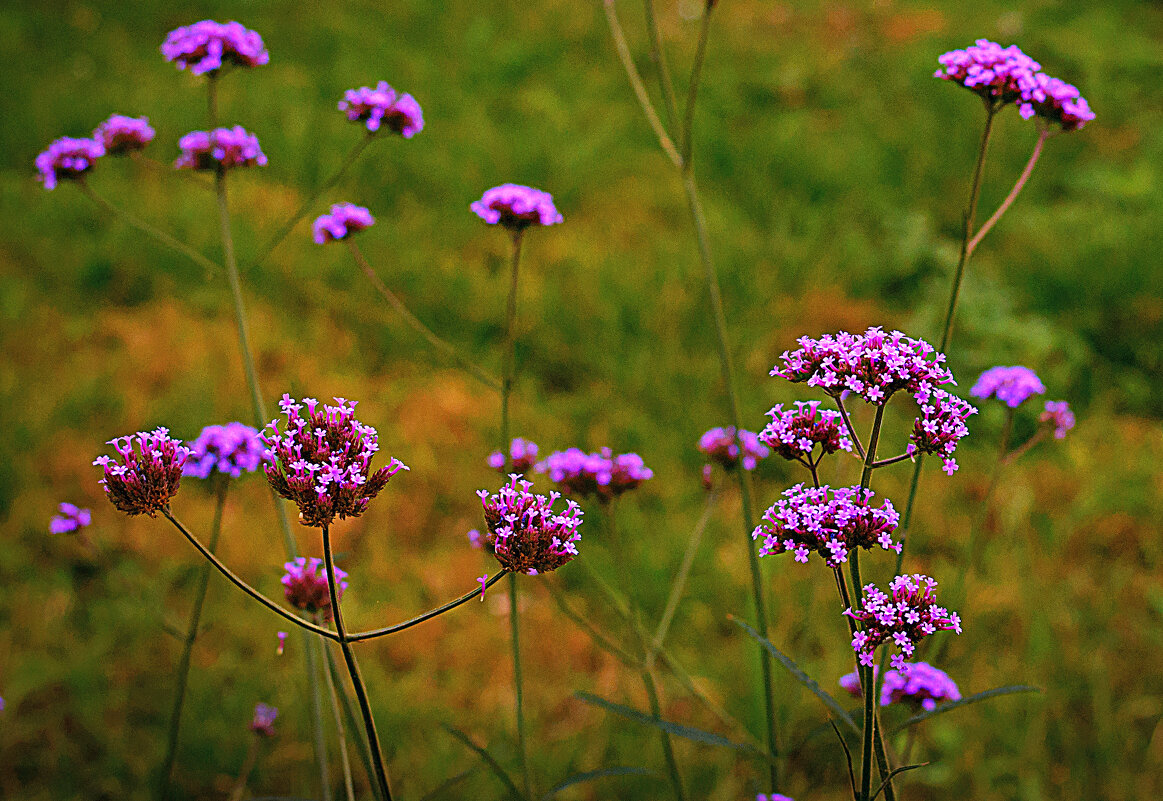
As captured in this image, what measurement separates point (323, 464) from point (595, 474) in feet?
2.64

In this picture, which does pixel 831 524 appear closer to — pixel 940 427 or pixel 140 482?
pixel 940 427

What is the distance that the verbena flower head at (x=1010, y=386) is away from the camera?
5.26 feet

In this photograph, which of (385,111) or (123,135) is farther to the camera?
(123,135)

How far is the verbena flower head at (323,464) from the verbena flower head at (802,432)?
0.39m

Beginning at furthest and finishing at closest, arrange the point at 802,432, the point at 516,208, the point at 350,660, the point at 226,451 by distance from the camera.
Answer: the point at 516,208 < the point at 226,451 < the point at 802,432 < the point at 350,660

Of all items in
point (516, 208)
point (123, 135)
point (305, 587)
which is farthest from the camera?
point (123, 135)

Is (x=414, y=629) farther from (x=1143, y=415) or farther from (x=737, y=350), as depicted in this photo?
(x=1143, y=415)

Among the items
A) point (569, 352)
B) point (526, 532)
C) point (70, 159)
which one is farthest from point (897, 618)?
point (569, 352)

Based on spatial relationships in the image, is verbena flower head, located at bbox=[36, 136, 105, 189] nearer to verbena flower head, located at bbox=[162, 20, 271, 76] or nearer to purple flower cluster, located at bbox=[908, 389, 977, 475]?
verbena flower head, located at bbox=[162, 20, 271, 76]

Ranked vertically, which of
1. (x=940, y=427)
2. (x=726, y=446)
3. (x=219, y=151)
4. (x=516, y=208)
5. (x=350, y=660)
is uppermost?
(x=219, y=151)

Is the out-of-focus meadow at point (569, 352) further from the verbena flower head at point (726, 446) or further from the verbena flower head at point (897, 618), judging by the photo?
the verbena flower head at point (897, 618)

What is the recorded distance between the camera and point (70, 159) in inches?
71.5

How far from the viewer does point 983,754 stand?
7.04 ft

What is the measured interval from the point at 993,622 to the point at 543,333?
1.85m
